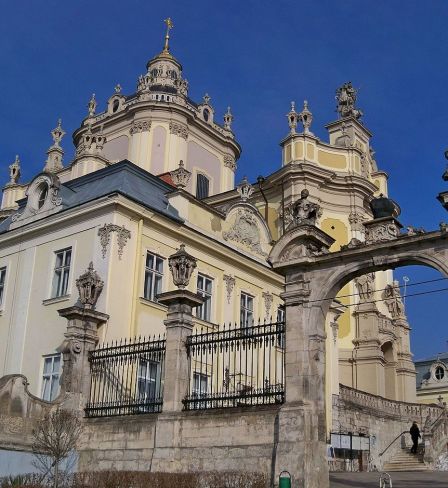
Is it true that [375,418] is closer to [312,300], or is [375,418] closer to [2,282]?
[2,282]

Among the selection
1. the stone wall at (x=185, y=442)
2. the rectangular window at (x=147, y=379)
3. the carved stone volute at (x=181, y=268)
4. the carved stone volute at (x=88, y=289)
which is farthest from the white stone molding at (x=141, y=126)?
the stone wall at (x=185, y=442)

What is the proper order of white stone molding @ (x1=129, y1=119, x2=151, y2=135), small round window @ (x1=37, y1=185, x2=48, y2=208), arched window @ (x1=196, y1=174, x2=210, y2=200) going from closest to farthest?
small round window @ (x1=37, y1=185, x2=48, y2=208) < white stone molding @ (x1=129, y1=119, x2=151, y2=135) < arched window @ (x1=196, y1=174, x2=210, y2=200)

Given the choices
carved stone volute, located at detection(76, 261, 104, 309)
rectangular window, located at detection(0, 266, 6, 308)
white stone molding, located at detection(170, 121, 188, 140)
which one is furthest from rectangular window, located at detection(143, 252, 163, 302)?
white stone molding, located at detection(170, 121, 188, 140)

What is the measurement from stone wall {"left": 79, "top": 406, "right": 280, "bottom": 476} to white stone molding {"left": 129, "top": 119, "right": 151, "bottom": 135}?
25.7 meters

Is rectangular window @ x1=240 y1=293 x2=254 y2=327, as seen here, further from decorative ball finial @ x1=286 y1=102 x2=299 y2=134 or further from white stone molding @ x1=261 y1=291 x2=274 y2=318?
decorative ball finial @ x1=286 y1=102 x2=299 y2=134

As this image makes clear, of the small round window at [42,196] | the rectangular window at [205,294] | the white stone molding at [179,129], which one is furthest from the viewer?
the white stone molding at [179,129]

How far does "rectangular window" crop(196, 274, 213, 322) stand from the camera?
2700 cm

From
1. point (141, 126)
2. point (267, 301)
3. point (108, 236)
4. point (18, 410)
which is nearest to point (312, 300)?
point (18, 410)

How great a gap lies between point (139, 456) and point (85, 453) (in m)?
1.99

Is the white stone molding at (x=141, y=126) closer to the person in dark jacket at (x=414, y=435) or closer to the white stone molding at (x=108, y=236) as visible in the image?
the white stone molding at (x=108, y=236)

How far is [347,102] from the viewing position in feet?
153

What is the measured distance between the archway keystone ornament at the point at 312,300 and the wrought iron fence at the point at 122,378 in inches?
157

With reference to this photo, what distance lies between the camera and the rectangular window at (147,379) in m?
19.7

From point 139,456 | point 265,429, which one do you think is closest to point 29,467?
point 139,456
